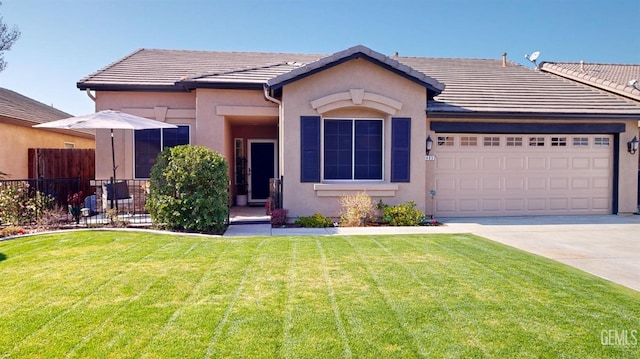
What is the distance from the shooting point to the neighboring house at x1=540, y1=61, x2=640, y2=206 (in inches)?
514

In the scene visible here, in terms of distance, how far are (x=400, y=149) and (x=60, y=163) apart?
12.0 meters

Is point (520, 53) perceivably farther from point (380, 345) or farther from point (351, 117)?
point (380, 345)

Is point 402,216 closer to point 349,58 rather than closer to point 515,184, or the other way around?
point 515,184

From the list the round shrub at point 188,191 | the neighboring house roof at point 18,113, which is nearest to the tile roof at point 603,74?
the round shrub at point 188,191

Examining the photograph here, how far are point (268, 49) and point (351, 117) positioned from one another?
8.07m

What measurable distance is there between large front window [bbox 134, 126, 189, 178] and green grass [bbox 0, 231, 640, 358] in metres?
5.31

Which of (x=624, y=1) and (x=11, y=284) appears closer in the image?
(x=11, y=284)

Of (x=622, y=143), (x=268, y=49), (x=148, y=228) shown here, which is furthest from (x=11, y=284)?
(x=622, y=143)

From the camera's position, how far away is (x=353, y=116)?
10.8 m

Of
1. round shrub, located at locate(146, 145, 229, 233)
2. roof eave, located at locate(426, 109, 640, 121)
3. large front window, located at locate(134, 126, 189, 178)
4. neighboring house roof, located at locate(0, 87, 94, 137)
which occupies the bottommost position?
round shrub, located at locate(146, 145, 229, 233)

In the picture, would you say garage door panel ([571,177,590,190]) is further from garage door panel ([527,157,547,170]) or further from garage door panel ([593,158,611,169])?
garage door panel ([527,157,547,170])

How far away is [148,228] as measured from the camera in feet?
29.4

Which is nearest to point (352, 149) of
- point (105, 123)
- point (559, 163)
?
point (105, 123)


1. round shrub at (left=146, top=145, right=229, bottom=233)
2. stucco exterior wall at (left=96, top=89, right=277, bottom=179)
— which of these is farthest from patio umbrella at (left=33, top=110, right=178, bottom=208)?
stucco exterior wall at (left=96, top=89, right=277, bottom=179)
